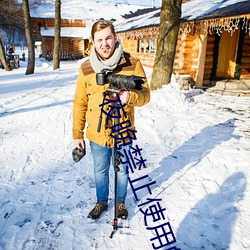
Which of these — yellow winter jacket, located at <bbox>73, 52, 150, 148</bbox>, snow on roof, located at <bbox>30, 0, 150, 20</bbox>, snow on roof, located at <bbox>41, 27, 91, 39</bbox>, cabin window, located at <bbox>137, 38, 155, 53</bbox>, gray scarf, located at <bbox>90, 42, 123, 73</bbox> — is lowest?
yellow winter jacket, located at <bbox>73, 52, 150, 148</bbox>

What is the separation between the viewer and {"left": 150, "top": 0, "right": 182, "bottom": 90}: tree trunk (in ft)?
22.4

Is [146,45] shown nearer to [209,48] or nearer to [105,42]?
[209,48]

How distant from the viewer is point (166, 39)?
6.99 metres

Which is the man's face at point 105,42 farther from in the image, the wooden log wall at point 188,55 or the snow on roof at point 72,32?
the snow on roof at point 72,32

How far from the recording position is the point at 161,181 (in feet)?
10.4

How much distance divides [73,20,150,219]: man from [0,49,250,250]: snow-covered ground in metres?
0.35

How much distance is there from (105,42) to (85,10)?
36209 mm

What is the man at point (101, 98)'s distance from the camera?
1.81 m

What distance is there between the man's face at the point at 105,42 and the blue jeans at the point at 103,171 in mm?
859

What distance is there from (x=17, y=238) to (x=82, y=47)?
1241 inches

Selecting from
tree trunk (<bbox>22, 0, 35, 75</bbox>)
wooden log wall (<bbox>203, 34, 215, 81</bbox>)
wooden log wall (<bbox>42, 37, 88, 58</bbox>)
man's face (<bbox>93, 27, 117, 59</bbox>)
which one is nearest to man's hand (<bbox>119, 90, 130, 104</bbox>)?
man's face (<bbox>93, 27, 117, 59</bbox>)

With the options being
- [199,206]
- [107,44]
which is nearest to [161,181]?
[199,206]

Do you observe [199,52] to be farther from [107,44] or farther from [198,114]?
[107,44]

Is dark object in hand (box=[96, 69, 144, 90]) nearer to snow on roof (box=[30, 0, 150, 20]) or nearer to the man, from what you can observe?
the man
